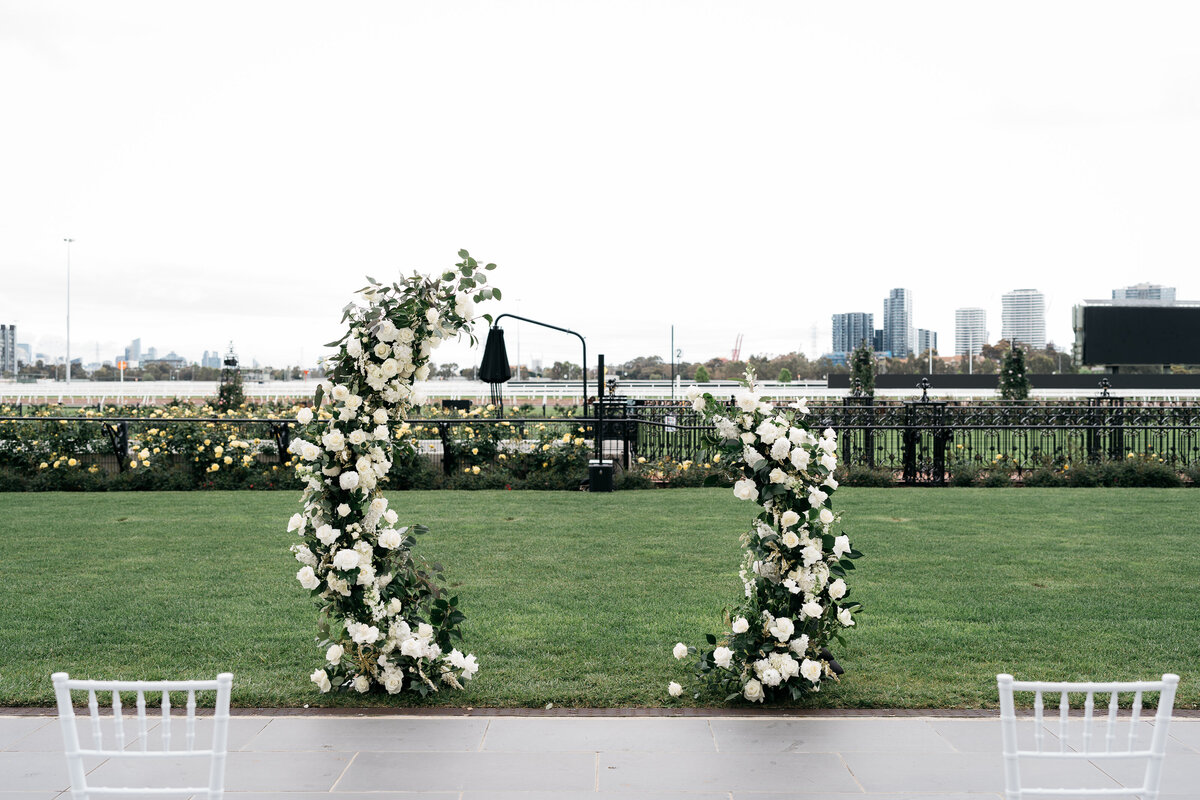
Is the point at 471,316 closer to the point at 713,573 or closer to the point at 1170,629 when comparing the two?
the point at 713,573

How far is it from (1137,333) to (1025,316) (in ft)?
163

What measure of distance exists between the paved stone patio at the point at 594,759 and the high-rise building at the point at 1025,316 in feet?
310

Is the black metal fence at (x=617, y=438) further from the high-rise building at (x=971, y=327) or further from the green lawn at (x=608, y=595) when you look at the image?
the high-rise building at (x=971, y=327)

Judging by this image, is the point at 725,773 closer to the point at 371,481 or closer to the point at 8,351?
the point at 371,481

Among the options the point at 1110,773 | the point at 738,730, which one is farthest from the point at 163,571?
the point at 1110,773

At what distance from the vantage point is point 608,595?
6.72 meters

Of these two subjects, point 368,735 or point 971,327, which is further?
point 971,327

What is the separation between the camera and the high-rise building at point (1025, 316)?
8975 centimetres

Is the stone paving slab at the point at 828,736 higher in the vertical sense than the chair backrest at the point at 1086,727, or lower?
lower

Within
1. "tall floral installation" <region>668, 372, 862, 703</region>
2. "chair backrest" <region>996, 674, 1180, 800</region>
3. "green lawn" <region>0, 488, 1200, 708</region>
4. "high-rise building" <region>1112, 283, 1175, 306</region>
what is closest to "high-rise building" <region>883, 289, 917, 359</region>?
"high-rise building" <region>1112, 283, 1175, 306</region>

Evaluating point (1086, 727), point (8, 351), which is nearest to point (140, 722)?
point (1086, 727)

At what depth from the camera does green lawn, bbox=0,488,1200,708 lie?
4.83 meters

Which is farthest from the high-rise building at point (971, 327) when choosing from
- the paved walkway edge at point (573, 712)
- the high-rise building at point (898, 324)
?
the paved walkway edge at point (573, 712)

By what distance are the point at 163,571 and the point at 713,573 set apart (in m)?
4.76
